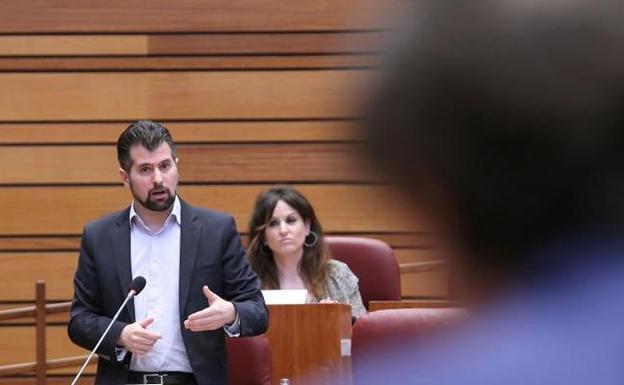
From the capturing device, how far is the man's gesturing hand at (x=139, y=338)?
342 centimetres

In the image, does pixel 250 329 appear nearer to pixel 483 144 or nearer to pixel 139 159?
pixel 139 159

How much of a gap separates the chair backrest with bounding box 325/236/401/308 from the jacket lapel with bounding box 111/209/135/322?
5.47 feet

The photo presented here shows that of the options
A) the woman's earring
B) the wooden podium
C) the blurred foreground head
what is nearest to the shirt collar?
the wooden podium

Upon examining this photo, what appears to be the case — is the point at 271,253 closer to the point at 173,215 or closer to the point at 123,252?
the point at 173,215

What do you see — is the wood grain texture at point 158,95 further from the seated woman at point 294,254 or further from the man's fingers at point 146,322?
the man's fingers at point 146,322

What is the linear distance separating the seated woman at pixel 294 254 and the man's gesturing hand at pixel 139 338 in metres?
1.56

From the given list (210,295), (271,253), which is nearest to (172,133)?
(271,253)

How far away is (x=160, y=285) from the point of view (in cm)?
367

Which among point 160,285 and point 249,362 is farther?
point 249,362

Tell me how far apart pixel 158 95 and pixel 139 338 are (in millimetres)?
3453

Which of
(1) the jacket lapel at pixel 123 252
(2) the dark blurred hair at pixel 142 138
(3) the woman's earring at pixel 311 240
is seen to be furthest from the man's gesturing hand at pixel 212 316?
(3) the woman's earring at pixel 311 240

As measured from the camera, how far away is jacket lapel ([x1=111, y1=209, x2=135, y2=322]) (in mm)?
3648

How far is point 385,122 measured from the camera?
1.84ft

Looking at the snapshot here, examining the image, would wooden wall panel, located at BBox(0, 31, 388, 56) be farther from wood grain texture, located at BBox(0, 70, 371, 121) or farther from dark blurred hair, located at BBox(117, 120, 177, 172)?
dark blurred hair, located at BBox(117, 120, 177, 172)
